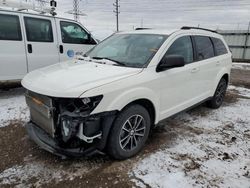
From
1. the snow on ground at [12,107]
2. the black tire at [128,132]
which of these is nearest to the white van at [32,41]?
the snow on ground at [12,107]

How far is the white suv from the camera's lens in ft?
8.21

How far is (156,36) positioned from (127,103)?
1.47 meters

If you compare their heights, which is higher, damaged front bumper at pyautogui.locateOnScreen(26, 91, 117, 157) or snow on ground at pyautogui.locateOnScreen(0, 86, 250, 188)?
damaged front bumper at pyautogui.locateOnScreen(26, 91, 117, 157)

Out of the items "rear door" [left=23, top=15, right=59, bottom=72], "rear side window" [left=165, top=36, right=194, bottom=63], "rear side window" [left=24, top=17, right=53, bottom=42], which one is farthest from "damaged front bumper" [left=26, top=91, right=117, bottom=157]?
"rear side window" [left=24, top=17, right=53, bottom=42]

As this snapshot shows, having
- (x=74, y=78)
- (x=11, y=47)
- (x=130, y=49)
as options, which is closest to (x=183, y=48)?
(x=130, y=49)

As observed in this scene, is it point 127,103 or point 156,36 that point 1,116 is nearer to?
point 127,103

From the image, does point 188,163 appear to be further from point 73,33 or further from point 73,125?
point 73,33

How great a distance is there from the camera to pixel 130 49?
362cm

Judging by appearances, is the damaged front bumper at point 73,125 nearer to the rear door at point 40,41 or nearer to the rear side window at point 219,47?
the rear side window at point 219,47

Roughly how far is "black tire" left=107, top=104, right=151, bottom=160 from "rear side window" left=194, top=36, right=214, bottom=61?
1.88m

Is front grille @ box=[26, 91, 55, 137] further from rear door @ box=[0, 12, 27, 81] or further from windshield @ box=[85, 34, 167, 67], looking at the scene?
rear door @ box=[0, 12, 27, 81]

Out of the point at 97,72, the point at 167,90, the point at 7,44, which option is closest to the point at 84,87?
the point at 97,72

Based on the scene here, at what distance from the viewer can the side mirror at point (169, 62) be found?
10.4 feet

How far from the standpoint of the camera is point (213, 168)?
2934 millimetres
